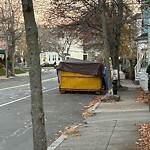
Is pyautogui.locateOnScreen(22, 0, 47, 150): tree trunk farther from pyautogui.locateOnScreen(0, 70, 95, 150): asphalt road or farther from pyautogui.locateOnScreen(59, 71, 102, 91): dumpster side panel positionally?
pyautogui.locateOnScreen(59, 71, 102, 91): dumpster side panel

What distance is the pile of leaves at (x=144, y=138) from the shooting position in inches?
335

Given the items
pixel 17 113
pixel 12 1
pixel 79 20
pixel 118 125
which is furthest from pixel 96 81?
pixel 12 1

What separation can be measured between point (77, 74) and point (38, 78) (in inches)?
873

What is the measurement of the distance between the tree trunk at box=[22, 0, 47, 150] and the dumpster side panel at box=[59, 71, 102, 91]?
21.5m

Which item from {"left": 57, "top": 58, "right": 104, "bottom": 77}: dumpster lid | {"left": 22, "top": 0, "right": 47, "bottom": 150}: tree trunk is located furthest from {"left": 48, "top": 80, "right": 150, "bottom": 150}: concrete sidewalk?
{"left": 57, "top": 58, "right": 104, "bottom": 77}: dumpster lid

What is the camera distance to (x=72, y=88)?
2681 centimetres

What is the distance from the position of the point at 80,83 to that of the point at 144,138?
17.5 m

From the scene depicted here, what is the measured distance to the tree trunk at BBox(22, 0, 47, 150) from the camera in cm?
495

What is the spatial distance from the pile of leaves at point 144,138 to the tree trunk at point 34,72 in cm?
379

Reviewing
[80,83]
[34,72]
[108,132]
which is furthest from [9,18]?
[34,72]

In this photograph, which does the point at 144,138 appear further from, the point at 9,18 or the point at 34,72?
the point at 9,18

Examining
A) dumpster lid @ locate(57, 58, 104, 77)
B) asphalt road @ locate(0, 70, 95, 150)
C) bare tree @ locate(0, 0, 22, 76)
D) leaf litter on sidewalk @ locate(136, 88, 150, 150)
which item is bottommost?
asphalt road @ locate(0, 70, 95, 150)

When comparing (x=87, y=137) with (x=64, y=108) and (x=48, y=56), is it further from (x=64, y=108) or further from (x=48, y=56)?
(x=48, y=56)

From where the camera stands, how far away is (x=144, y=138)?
9438 millimetres
